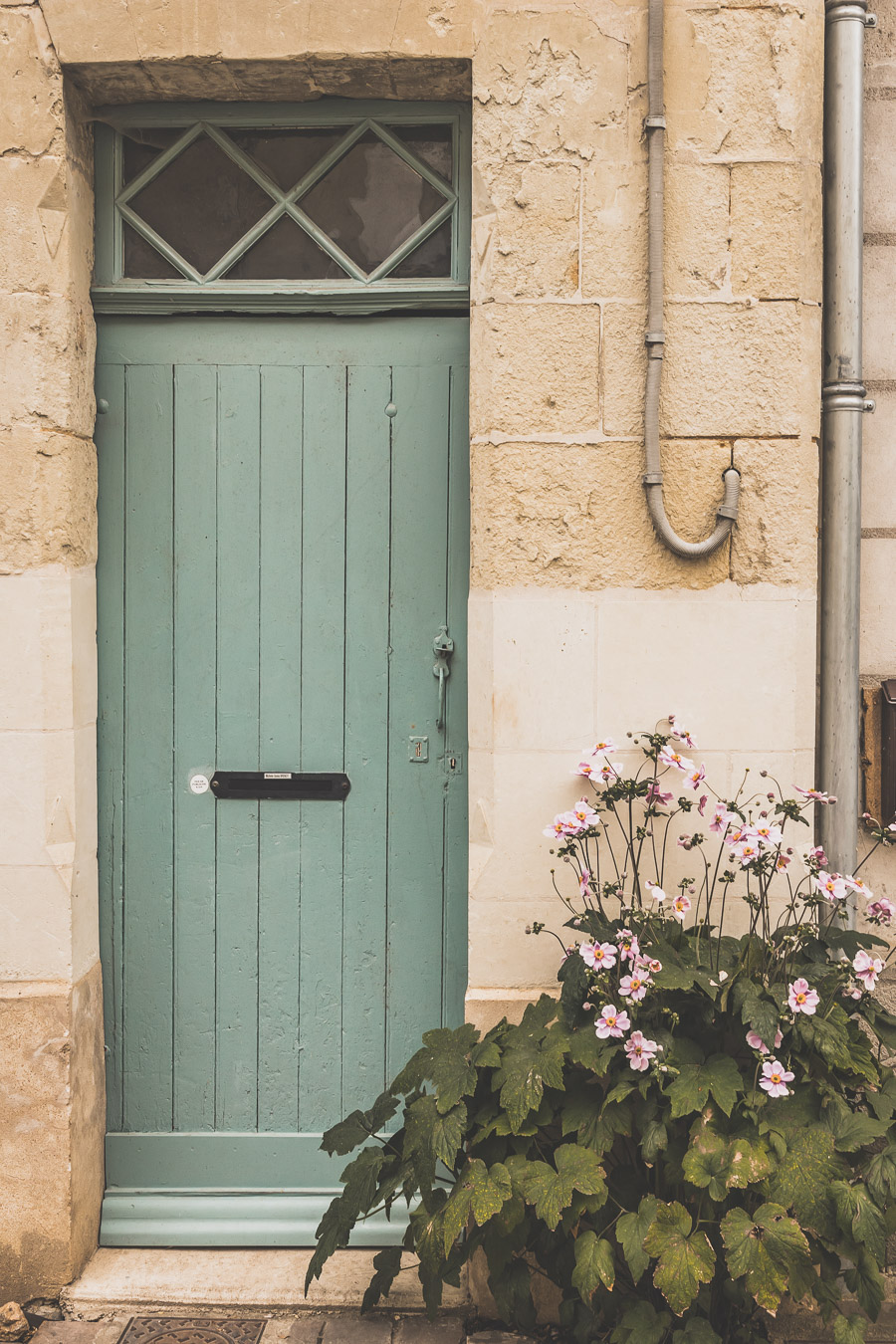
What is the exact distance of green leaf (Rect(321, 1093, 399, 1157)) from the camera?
246 centimetres

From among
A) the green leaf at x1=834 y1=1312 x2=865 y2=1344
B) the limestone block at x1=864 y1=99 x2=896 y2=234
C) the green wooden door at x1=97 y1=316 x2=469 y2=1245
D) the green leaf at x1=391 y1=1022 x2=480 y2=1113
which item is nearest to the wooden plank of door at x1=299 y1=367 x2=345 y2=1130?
the green wooden door at x1=97 y1=316 x2=469 y2=1245

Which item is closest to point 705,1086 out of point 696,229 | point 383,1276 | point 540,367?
point 383,1276

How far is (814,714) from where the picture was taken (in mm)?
2676

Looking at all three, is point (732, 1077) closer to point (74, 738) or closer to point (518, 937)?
point (518, 937)

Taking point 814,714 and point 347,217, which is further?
point 347,217

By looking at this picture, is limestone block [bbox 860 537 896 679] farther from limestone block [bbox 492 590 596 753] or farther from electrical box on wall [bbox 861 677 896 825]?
limestone block [bbox 492 590 596 753]

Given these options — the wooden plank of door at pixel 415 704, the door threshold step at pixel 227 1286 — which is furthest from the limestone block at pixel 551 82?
the door threshold step at pixel 227 1286

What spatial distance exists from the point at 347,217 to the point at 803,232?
47.0 inches

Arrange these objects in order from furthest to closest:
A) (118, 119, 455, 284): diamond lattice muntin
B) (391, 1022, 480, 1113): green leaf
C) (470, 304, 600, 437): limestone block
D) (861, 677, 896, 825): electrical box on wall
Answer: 1. (118, 119, 455, 284): diamond lattice muntin
2. (861, 677, 896, 825): electrical box on wall
3. (470, 304, 600, 437): limestone block
4. (391, 1022, 480, 1113): green leaf

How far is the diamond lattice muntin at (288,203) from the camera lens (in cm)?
284

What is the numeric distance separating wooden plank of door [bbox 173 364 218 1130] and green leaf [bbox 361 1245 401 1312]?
669mm

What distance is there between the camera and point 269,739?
9.55 ft

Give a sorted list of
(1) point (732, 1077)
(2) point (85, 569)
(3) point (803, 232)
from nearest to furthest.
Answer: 1. (1) point (732, 1077)
2. (3) point (803, 232)
3. (2) point (85, 569)

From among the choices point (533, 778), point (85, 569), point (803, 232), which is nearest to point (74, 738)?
point (85, 569)
